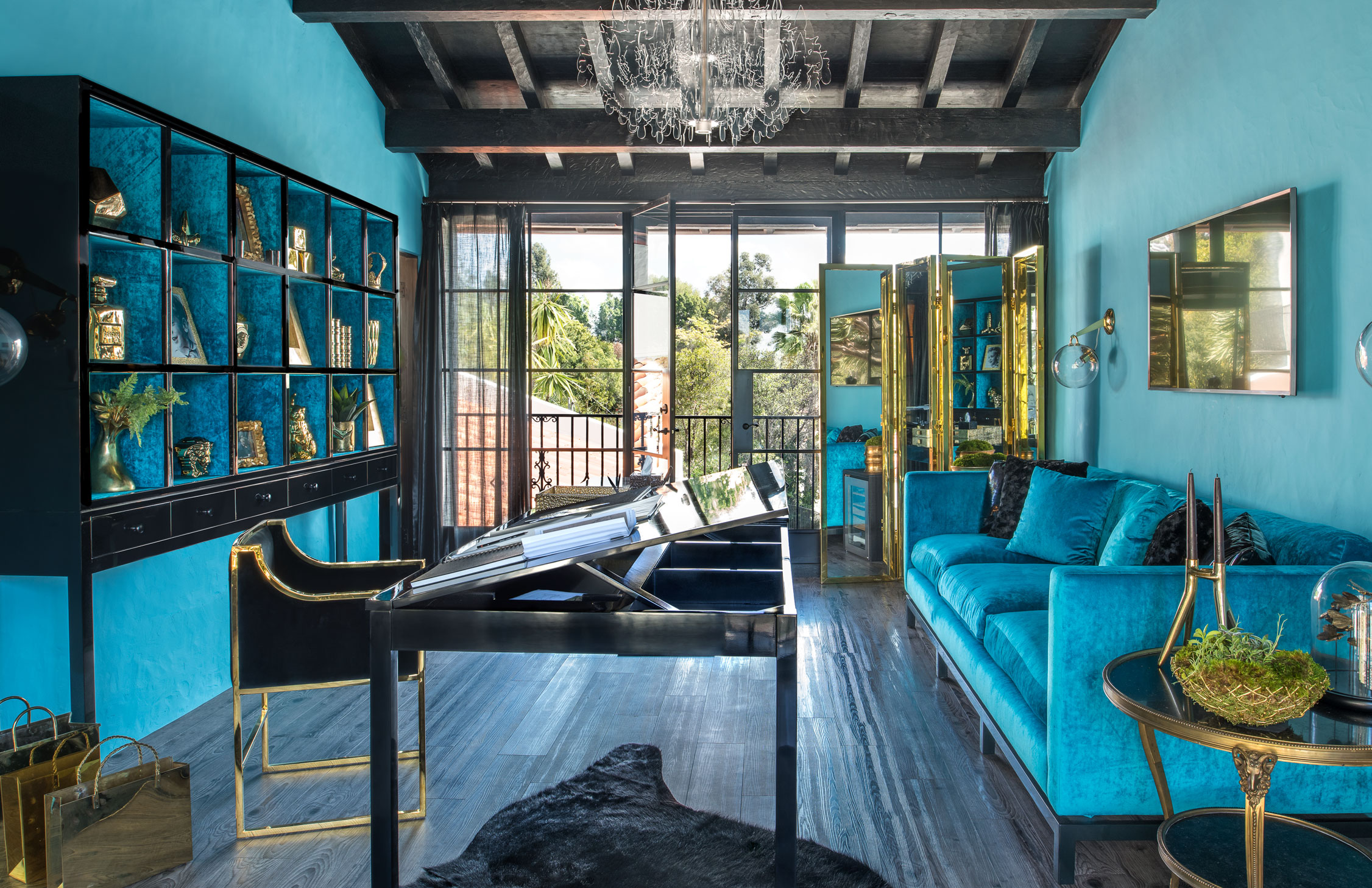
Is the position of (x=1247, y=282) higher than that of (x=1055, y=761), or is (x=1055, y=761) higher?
(x=1247, y=282)

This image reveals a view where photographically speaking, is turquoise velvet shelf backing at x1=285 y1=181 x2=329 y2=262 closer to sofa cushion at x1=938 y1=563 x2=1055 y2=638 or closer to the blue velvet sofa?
sofa cushion at x1=938 y1=563 x2=1055 y2=638

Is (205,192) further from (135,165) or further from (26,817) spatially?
(26,817)

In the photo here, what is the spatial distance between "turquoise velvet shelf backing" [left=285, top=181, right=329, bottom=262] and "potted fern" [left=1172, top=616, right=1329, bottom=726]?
3801 mm

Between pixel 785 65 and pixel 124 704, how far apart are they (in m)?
4.40

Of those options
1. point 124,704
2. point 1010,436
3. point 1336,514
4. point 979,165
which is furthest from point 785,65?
point 124,704

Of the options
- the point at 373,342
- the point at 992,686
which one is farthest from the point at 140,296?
the point at 992,686

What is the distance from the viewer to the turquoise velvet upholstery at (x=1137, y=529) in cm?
309

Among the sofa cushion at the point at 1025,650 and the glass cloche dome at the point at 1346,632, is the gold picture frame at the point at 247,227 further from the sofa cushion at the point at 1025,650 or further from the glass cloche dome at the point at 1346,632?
the glass cloche dome at the point at 1346,632

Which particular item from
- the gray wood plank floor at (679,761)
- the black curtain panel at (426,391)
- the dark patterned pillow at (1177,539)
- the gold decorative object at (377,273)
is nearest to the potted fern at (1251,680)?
the gray wood plank floor at (679,761)

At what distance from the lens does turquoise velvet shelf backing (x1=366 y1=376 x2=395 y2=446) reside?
15.8 ft

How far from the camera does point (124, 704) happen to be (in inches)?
126

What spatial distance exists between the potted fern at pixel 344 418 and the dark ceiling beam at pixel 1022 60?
4041mm

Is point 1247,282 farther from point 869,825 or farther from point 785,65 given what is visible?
point 785,65

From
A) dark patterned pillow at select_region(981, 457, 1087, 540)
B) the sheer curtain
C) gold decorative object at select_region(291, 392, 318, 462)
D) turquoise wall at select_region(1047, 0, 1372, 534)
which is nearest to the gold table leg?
turquoise wall at select_region(1047, 0, 1372, 534)
